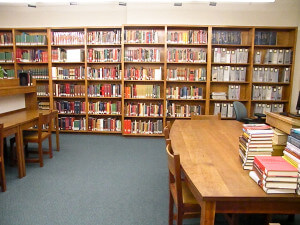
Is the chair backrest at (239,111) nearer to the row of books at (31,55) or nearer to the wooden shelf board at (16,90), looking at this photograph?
the wooden shelf board at (16,90)

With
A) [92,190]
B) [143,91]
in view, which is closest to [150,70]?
[143,91]

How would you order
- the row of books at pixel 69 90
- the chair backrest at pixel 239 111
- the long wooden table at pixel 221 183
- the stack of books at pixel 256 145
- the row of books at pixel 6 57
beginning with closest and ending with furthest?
1. the long wooden table at pixel 221 183
2. the stack of books at pixel 256 145
3. the chair backrest at pixel 239 111
4. the row of books at pixel 69 90
5. the row of books at pixel 6 57

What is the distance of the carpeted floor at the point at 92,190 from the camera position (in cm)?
238

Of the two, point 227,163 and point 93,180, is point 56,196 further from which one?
point 227,163

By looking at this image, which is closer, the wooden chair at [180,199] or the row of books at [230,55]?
the wooden chair at [180,199]

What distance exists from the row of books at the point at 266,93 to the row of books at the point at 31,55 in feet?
14.9

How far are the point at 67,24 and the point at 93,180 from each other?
12.5 feet

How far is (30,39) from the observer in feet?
17.6

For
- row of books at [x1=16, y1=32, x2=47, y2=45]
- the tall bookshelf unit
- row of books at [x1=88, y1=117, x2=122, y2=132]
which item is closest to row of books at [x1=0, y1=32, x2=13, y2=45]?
the tall bookshelf unit

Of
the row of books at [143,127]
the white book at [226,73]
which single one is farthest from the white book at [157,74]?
the white book at [226,73]

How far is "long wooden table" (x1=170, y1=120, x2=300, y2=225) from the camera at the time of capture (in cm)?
127

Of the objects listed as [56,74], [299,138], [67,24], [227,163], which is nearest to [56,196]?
[227,163]

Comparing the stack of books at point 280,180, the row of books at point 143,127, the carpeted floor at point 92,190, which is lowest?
the carpeted floor at point 92,190

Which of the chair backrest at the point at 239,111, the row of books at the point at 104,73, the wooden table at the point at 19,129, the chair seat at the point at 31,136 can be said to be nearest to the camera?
the wooden table at the point at 19,129
